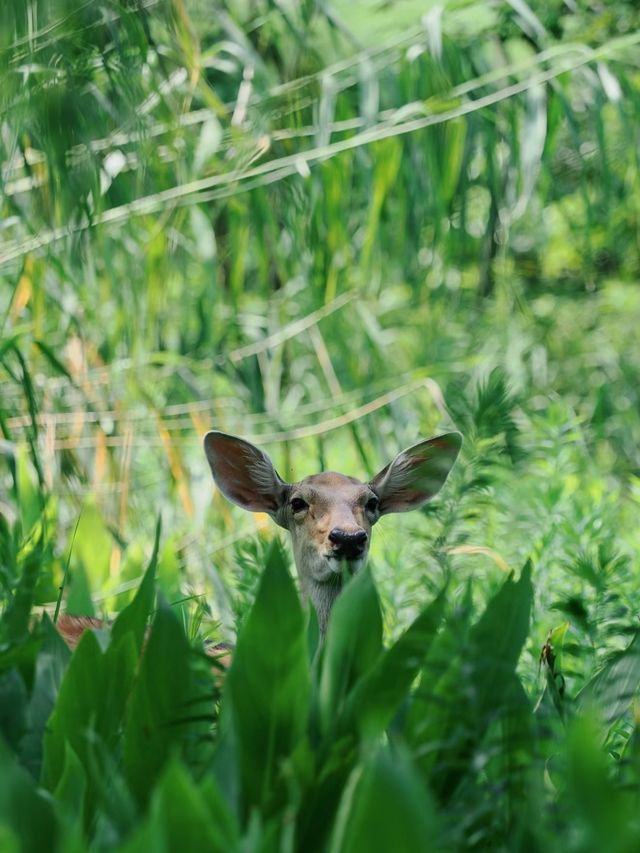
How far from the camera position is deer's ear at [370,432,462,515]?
3.66 meters

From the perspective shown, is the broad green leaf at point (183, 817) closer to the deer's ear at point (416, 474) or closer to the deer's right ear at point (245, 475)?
the deer's ear at point (416, 474)

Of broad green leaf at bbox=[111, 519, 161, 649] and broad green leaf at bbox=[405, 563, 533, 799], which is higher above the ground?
broad green leaf at bbox=[111, 519, 161, 649]

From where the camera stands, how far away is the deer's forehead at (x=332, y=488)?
3.68 m

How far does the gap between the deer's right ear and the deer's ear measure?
0.31 m

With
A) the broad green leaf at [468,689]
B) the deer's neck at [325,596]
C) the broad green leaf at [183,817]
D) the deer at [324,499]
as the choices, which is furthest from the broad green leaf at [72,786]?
the deer's neck at [325,596]

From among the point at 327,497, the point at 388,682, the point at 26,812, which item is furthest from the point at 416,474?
the point at 26,812

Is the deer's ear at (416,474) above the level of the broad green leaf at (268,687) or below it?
above

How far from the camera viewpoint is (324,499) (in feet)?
12.1

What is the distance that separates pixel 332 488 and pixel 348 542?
0.36m

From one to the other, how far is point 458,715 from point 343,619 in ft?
0.92

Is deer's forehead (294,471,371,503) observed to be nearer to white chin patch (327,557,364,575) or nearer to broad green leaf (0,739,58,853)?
white chin patch (327,557,364,575)

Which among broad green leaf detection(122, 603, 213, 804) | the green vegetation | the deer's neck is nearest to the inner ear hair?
the green vegetation

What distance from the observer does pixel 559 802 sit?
6.56ft

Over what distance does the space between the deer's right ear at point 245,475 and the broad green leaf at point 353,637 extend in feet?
5.49
